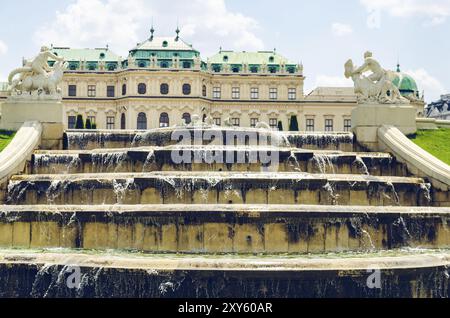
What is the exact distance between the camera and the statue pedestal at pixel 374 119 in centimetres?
3116

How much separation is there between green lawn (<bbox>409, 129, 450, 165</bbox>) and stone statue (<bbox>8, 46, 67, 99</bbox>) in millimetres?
15508

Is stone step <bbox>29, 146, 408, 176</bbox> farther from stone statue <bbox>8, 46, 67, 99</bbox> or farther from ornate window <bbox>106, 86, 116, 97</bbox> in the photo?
ornate window <bbox>106, 86, 116, 97</bbox>

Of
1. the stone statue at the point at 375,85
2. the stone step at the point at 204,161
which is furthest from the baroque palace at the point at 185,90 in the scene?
the stone step at the point at 204,161

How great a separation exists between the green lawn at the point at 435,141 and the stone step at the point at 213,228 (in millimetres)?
10333

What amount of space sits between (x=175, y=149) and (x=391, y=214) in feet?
26.3

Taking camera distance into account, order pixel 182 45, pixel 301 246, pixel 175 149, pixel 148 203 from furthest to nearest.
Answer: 1. pixel 182 45
2. pixel 175 149
3. pixel 148 203
4. pixel 301 246

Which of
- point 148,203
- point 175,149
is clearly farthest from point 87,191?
point 175,149

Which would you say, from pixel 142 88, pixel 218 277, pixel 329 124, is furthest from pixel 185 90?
pixel 218 277

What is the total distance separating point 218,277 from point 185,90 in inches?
3495

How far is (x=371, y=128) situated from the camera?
102 ft

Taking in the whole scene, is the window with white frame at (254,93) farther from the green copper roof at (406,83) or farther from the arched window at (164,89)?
the green copper roof at (406,83)

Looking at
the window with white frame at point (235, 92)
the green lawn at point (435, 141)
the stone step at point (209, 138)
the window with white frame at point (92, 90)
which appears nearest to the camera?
the stone step at point (209, 138)

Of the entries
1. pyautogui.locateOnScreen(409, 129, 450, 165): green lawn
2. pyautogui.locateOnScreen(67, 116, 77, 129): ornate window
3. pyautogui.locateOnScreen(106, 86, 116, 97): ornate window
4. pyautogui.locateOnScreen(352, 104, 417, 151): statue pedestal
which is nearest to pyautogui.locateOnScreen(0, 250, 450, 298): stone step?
pyautogui.locateOnScreen(409, 129, 450, 165): green lawn
